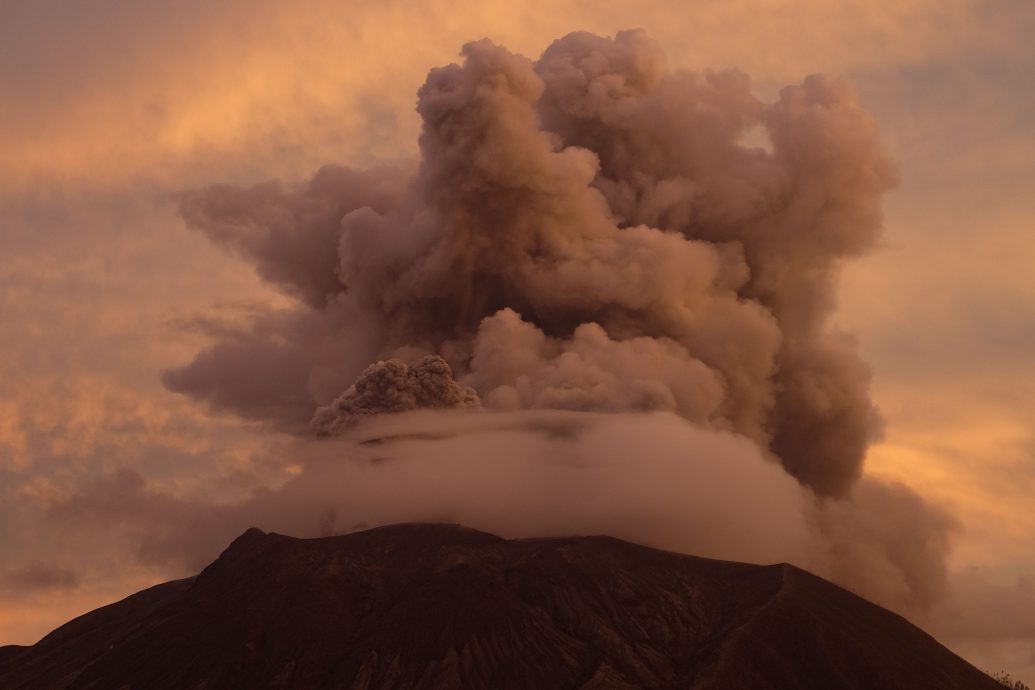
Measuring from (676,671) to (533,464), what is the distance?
28886 millimetres

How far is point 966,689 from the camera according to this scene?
137000mm

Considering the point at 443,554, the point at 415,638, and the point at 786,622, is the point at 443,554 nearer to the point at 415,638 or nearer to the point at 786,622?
the point at 415,638

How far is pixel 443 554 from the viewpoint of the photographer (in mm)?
148000

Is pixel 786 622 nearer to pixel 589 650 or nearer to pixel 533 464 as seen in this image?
pixel 589 650

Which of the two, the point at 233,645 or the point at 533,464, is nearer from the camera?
the point at 233,645

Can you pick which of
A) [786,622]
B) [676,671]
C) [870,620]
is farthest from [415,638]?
[870,620]

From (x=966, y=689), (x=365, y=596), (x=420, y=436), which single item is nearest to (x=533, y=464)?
(x=420, y=436)

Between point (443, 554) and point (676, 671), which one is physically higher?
point (443, 554)

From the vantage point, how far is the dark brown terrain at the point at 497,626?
433 ft

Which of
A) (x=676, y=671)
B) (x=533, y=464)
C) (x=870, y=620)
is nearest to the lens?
(x=676, y=671)

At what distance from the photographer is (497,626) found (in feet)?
452

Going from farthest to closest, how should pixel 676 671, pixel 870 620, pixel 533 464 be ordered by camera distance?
pixel 533 464 → pixel 870 620 → pixel 676 671

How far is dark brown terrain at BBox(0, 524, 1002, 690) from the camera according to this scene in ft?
433

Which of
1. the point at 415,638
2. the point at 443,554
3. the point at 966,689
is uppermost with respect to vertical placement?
the point at 443,554
